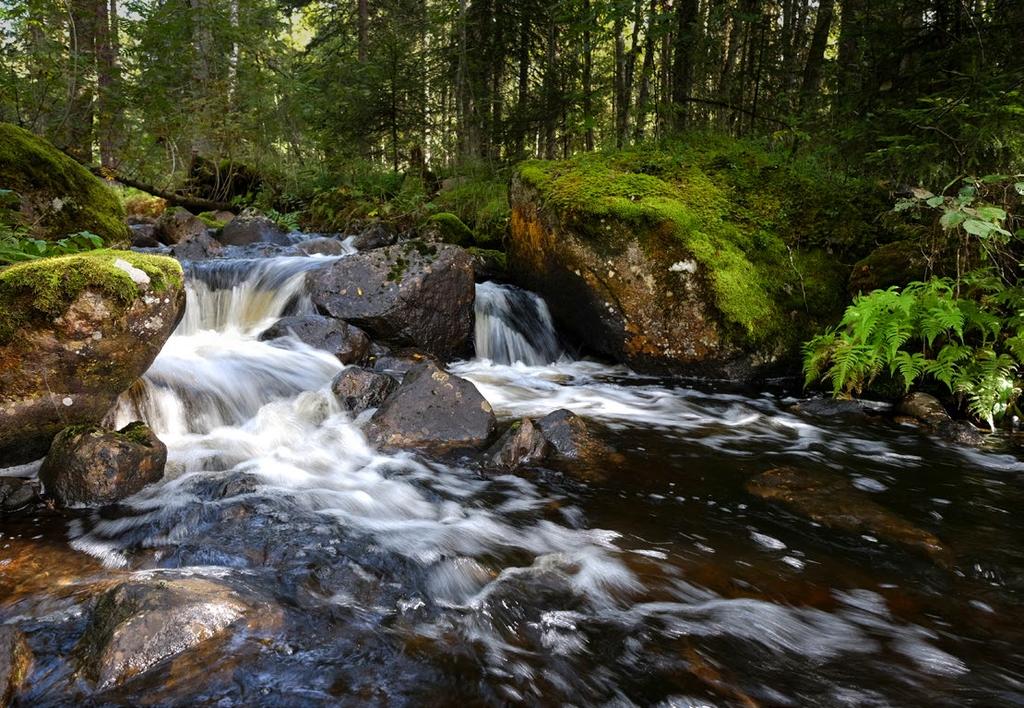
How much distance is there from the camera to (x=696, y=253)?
6918mm

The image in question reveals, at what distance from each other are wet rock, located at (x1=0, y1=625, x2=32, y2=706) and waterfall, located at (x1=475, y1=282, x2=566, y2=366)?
20.4ft

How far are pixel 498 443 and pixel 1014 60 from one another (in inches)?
278

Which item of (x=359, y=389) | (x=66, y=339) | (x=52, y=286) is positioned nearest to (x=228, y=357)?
(x=359, y=389)

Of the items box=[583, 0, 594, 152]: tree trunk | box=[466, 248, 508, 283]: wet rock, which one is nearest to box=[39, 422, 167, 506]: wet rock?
box=[466, 248, 508, 283]: wet rock

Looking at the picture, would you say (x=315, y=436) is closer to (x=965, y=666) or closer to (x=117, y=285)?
(x=117, y=285)

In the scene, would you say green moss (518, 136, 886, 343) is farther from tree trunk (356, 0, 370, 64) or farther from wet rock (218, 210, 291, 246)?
tree trunk (356, 0, 370, 64)

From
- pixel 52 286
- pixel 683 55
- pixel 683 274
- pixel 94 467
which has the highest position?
pixel 683 55

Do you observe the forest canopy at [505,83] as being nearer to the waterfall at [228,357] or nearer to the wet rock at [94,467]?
the waterfall at [228,357]

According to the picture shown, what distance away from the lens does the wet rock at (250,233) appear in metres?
12.0

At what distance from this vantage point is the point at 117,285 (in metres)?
4.07

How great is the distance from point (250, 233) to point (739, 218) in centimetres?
969

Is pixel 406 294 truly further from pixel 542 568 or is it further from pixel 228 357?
pixel 542 568

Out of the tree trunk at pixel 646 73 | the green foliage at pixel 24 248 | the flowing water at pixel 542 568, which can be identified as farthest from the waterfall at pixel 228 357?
the tree trunk at pixel 646 73

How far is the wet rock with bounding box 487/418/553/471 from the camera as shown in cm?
456
